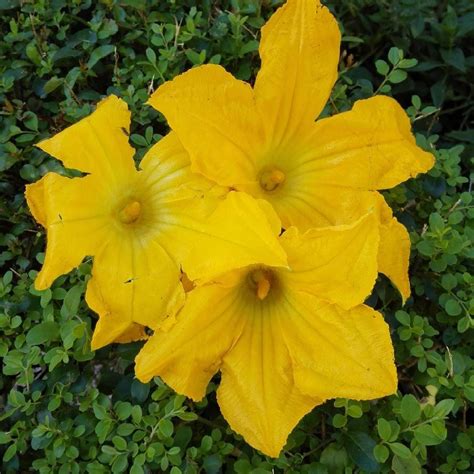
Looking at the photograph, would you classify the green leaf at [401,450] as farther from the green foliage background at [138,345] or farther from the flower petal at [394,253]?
the flower petal at [394,253]

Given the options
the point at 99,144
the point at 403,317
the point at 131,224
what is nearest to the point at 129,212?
the point at 131,224

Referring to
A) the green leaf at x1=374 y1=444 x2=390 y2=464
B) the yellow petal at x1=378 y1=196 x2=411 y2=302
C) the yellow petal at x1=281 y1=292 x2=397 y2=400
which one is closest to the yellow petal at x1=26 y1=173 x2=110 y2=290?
the yellow petal at x1=281 y1=292 x2=397 y2=400

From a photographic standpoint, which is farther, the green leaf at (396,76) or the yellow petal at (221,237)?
the green leaf at (396,76)

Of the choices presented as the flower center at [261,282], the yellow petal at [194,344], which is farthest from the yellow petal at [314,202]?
the yellow petal at [194,344]

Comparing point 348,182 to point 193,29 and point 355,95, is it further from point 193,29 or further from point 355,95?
point 193,29

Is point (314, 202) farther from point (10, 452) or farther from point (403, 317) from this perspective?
point (10, 452)

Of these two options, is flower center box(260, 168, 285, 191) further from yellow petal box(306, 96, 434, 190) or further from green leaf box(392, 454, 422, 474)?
green leaf box(392, 454, 422, 474)
